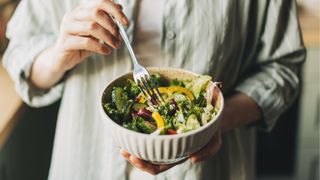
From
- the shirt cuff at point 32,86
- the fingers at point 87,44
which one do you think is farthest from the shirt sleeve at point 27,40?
the fingers at point 87,44

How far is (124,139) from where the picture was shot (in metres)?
0.54

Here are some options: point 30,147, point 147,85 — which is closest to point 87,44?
point 147,85

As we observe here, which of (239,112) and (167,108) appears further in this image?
(239,112)

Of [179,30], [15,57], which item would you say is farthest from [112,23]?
[15,57]

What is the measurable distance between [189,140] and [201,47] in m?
0.24

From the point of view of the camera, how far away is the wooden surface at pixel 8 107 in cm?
96

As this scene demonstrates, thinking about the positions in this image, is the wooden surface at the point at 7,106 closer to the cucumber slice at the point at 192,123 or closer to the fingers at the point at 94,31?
the fingers at the point at 94,31

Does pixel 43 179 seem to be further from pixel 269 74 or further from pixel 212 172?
A: pixel 269 74

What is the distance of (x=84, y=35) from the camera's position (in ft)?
2.15

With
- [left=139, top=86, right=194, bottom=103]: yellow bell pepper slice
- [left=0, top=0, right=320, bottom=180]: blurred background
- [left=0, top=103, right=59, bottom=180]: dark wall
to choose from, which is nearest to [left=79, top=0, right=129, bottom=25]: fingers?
[left=139, top=86, right=194, bottom=103]: yellow bell pepper slice

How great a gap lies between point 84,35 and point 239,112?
30 centimetres

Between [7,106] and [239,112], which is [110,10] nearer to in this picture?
[239,112]

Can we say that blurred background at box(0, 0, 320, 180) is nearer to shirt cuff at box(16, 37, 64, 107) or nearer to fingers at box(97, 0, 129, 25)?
shirt cuff at box(16, 37, 64, 107)

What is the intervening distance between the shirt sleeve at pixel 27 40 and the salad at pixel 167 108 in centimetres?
22
